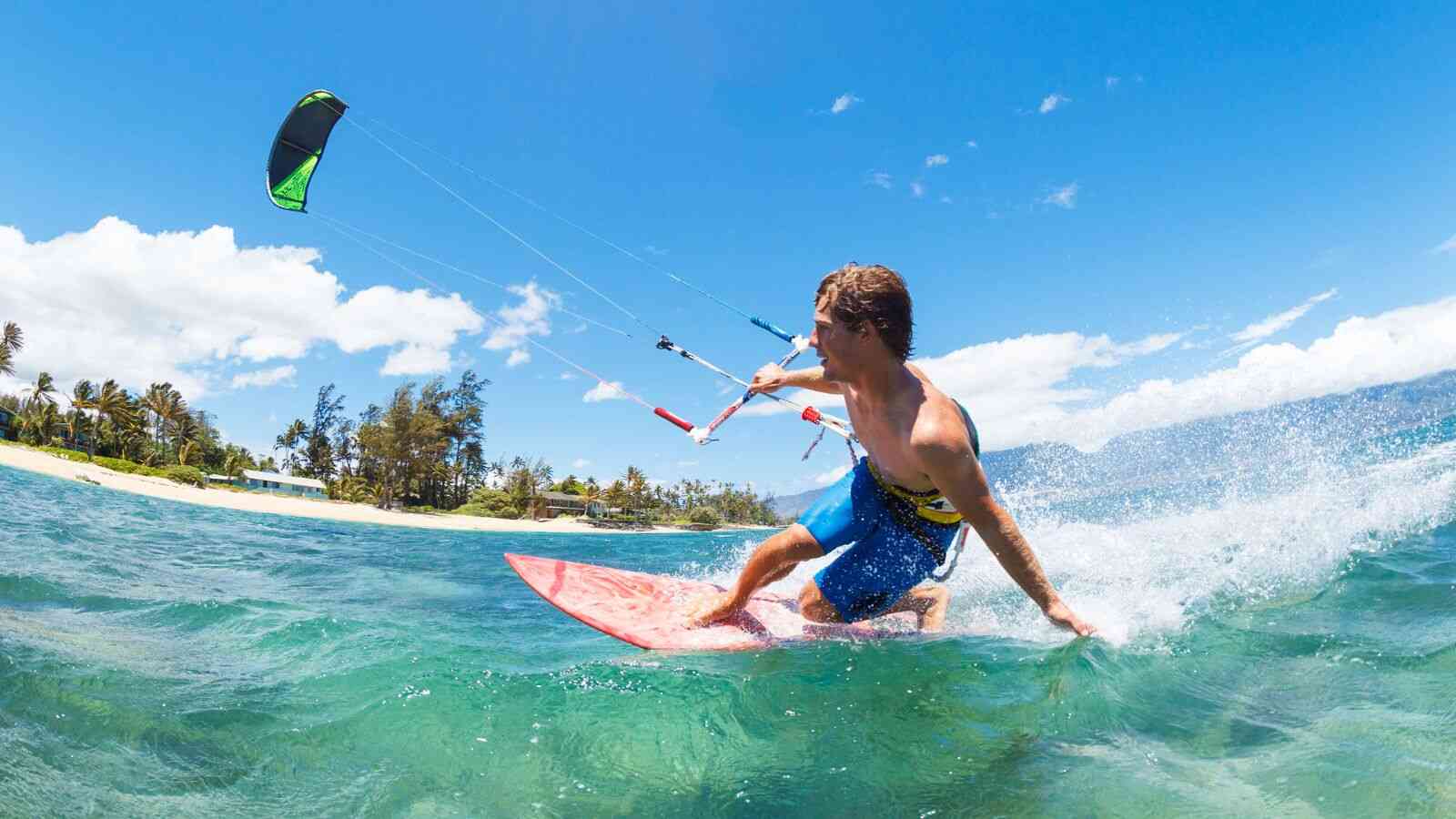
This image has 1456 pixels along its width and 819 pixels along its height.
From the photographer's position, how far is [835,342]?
3426 mm

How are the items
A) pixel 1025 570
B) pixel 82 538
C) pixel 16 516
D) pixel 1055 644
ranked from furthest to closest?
pixel 16 516, pixel 82 538, pixel 1055 644, pixel 1025 570

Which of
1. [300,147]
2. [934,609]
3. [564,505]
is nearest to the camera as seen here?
[934,609]

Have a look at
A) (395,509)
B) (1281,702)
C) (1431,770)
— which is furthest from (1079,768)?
(395,509)

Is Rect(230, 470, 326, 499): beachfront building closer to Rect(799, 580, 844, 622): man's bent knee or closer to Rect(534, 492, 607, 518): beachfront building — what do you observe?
Rect(534, 492, 607, 518): beachfront building

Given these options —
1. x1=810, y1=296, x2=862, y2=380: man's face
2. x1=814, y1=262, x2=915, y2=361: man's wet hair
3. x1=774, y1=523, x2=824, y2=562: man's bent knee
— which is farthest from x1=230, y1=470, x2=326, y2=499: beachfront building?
x1=814, y1=262, x2=915, y2=361: man's wet hair

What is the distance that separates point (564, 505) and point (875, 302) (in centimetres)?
8057

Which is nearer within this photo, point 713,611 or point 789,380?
point 713,611

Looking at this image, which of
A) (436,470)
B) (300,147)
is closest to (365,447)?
→ (436,470)

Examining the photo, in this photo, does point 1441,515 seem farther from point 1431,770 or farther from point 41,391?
point 41,391

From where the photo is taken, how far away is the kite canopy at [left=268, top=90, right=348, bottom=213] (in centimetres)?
991

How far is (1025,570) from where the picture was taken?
3.35 metres

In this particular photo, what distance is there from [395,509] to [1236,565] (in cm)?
6298

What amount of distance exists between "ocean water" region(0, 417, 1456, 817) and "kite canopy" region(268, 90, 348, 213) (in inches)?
250

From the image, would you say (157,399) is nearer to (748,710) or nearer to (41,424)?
(41,424)
